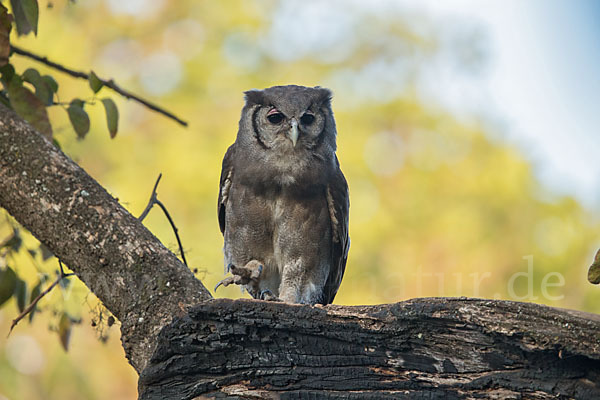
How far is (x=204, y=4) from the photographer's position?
44.2 feet

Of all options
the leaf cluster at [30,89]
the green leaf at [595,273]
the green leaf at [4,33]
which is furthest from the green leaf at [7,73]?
the green leaf at [595,273]

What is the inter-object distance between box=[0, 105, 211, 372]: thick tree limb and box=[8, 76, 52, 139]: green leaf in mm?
435

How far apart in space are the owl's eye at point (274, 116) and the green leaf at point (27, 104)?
143 cm

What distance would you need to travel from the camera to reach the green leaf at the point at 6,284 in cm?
312

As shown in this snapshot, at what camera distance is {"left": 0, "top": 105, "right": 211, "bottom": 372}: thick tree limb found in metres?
2.45

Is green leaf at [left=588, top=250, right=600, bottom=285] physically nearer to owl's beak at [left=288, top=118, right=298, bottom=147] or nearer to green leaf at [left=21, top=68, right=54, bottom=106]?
owl's beak at [left=288, top=118, right=298, bottom=147]

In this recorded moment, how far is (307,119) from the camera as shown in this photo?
417 cm

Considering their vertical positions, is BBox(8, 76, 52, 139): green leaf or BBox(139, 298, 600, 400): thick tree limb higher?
BBox(8, 76, 52, 139): green leaf

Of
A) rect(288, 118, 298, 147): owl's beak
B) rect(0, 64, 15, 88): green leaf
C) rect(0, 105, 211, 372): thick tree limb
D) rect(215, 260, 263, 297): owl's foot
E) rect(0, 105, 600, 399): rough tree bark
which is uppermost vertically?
rect(288, 118, 298, 147): owl's beak

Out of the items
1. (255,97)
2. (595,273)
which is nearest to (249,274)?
(255,97)

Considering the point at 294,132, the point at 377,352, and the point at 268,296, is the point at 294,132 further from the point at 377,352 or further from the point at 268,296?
the point at 377,352

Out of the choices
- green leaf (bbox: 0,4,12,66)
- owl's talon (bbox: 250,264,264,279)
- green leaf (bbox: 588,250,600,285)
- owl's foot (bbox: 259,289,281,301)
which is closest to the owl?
owl's talon (bbox: 250,264,264,279)

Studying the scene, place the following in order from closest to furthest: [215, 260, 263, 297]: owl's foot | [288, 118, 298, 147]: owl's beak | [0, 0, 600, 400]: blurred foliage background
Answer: [215, 260, 263, 297]: owl's foot < [288, 118, 298, 147]: owl's beak < [0, 0, 600, 400]: blurred foliage background

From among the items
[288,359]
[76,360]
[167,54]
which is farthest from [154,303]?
[167,54]
